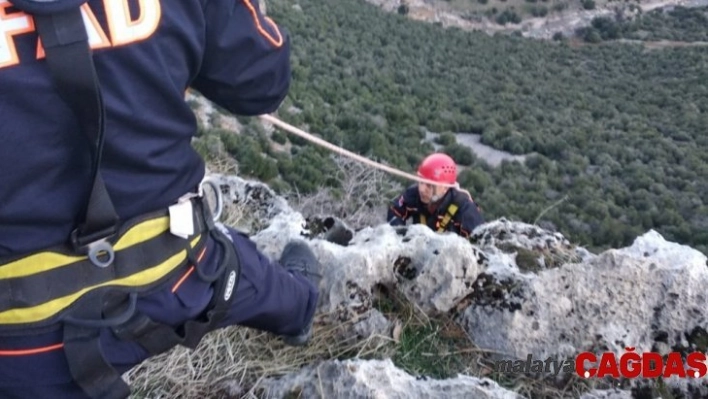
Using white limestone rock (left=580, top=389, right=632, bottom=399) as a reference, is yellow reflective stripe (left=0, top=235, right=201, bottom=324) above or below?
above

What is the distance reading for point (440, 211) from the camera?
17.9 ft

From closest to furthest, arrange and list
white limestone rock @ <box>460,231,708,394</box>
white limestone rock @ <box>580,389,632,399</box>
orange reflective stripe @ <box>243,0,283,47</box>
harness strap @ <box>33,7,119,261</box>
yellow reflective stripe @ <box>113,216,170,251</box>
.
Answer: harness strap @ <box>33,7,119,261</box> → yellow reflective stripe @ <box>113,216,170,251</box> → orange reflective stripe @ <box>243,0,283,47</box> → white limestone rock @ <box>580,389,632,399</box> → white limestone rock @ <box>460,231,708,394</box>

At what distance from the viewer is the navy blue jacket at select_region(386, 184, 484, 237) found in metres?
5.33

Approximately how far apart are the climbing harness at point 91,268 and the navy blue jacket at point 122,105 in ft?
0.14

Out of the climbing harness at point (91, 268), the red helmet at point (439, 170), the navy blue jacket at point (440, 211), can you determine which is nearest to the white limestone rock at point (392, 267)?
the climbing harness at point (91, 268)

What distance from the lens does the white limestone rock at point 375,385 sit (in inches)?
94.0

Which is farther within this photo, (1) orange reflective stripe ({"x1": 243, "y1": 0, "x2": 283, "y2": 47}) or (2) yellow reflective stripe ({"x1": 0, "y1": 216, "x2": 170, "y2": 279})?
(1) orange reflective stripe ({"x1": 243, "y1": 0, "x2": 283, "y2": 47})

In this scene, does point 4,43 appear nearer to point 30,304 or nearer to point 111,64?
point 111,64

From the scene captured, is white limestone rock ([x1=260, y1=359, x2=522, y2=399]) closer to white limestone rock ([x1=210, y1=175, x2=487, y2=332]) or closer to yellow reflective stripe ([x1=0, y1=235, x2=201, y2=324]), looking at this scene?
white limestone rock ([x1=210, y1=175, x2=487, y2=332])

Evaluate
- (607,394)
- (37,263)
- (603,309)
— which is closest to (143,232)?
(37,263)

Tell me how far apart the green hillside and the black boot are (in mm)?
7502

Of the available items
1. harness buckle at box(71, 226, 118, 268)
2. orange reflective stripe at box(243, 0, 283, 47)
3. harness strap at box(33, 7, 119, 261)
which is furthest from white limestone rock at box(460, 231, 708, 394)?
harness strap at box(33, 7, 119, 261)

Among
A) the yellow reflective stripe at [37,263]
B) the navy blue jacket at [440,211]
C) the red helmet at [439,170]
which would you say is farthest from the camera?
the red helmet at [439,170]

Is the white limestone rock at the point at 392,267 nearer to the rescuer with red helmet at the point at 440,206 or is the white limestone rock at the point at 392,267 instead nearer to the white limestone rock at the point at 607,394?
the white limestone rock at the point at 607,394
